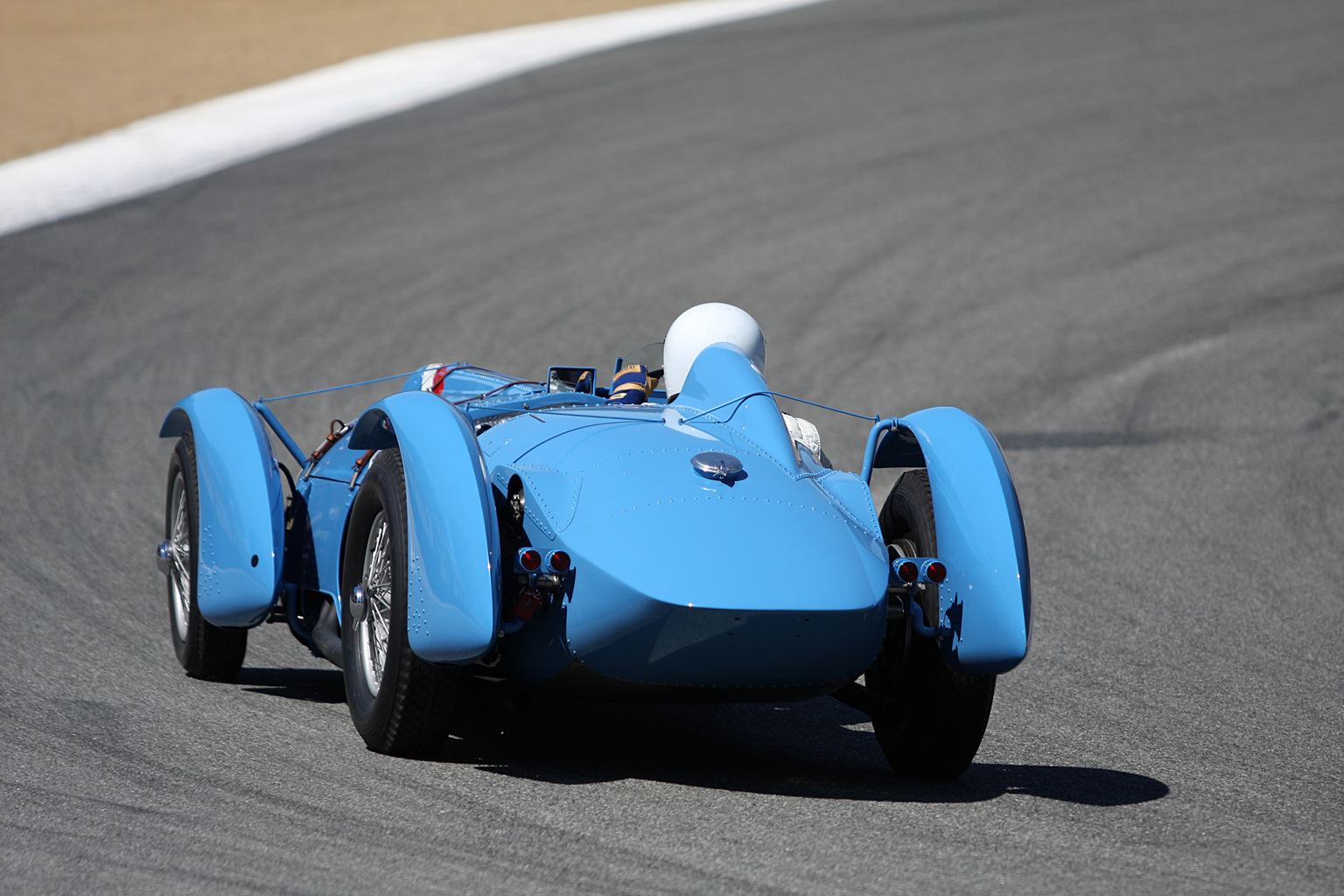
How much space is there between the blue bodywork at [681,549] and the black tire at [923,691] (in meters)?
0.14

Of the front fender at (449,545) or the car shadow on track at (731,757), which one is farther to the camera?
the car shadow on track at (731,757)

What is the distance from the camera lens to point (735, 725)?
551 cm

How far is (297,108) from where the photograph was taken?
67.9 feet

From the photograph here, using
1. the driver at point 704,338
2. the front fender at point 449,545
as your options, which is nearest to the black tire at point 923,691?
the driver at point 704,338

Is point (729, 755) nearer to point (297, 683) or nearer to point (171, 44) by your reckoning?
point (297, 683)

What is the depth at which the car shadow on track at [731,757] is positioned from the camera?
4586mm

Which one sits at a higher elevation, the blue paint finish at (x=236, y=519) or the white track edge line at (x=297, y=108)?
the white track edge line at (x=297, y=108)

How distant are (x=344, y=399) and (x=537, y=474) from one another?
27.7 ft

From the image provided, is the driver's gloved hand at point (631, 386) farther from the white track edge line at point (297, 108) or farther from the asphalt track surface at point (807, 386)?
the white track edge line at point (297, 108)

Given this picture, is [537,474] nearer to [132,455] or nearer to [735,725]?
[735,725]

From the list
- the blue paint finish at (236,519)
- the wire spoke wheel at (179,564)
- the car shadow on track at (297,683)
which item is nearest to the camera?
the blue paint finish at (236,519)

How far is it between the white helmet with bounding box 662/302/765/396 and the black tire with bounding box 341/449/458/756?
138 cm

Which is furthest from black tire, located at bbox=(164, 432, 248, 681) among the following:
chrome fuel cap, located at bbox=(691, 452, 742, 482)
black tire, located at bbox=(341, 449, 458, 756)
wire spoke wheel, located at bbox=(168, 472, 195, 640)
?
chrome fuel cap, located at bbox=(691, 452, 742, 482)

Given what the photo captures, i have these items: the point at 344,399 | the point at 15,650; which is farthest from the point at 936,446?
the point at 344,399
